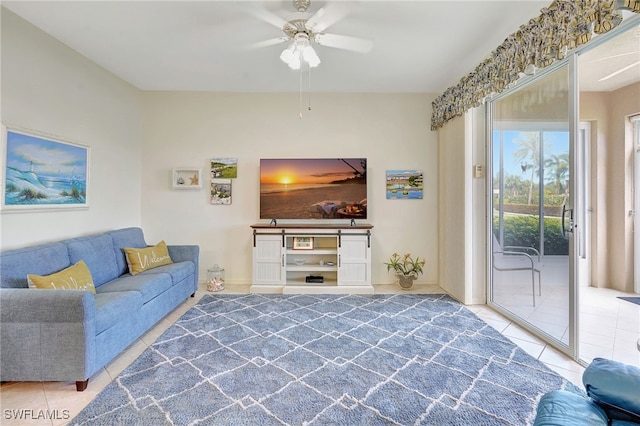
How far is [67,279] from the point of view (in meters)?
2.29

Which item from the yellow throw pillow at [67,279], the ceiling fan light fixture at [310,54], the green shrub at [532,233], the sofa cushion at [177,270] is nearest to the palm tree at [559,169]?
the green shrub at [532,233]

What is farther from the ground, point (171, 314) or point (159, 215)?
point (159, 215)

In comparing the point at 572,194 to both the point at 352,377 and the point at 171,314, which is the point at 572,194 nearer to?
the point at 352,377

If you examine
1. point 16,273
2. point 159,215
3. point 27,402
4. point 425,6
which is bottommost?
point 27,402

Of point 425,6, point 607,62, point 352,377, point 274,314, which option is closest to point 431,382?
point 352,377

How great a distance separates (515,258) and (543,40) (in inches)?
81.3

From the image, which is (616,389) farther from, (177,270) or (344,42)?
(177,270)

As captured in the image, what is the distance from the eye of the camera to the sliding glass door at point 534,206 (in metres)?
2.42

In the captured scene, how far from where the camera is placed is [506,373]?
206cm

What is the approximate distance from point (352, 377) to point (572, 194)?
2.26 meters

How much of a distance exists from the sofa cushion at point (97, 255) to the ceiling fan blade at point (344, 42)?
303cm

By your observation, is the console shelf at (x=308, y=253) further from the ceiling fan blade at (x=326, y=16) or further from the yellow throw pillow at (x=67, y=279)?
the ceiling fan blade at (x=326, y=16)

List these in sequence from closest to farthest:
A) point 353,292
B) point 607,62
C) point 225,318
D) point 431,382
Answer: point 431,382 → point 607,62 → point 225,318 → point 353,292

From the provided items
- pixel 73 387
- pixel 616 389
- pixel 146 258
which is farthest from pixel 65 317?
pixel 616 389
